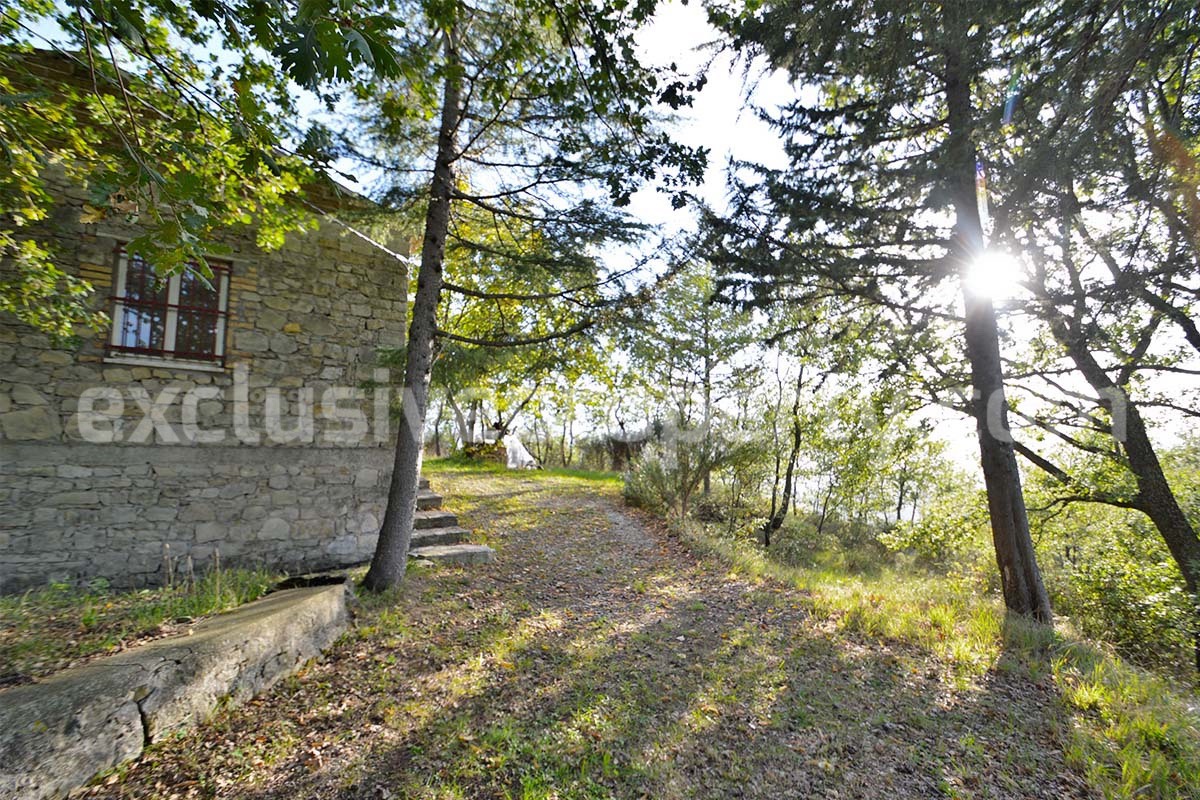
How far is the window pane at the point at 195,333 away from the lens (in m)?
5.18

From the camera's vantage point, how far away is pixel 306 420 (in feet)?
18.5

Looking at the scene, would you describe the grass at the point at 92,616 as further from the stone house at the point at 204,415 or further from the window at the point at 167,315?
the window at the point at 167,315

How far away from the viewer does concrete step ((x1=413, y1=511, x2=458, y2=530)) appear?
6758 millimetres

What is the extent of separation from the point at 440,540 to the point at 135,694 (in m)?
4.01

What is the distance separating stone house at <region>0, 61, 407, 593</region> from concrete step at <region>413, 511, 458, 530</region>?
0.83 m

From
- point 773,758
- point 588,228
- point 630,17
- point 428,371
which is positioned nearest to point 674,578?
point 773,758

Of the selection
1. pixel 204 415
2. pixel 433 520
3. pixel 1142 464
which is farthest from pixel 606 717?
pixel 1142 464

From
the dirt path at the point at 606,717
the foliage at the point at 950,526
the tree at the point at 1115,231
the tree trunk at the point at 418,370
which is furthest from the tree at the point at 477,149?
the foliage at the point at 950,526

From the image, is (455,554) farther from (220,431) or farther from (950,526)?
(950,526)

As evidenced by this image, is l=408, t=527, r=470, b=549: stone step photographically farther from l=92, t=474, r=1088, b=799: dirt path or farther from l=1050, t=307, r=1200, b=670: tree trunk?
l=1050, t=307, r=1200, b=670: tree trunk

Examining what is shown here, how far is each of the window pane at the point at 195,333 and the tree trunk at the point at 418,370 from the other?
2247mm

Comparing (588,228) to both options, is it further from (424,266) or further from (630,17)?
(630,17)

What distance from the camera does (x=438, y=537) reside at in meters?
6.43

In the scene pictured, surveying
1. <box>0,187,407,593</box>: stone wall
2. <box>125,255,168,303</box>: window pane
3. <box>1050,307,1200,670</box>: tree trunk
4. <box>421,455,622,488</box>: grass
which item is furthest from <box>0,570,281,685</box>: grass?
<box>1050,307,1200,670</box>: tree trunk
